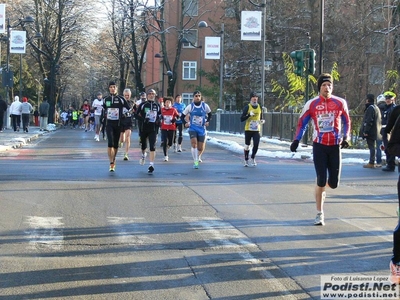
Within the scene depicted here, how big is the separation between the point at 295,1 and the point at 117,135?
3552 centimetres

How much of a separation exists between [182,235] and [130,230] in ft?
2.27

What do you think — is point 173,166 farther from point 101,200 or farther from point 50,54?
point 50,54

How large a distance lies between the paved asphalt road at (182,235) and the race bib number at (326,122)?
1.24 metres

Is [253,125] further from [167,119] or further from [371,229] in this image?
[371,229]

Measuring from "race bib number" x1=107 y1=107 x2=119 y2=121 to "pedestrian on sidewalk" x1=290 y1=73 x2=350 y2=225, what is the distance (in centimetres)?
713

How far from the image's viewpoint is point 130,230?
871cm

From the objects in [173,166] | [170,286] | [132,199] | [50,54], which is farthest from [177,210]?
[50,54]

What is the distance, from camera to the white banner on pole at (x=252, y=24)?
30172 mm

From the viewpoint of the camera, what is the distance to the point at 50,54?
55.3 metres

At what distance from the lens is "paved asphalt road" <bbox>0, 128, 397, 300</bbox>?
20.4 feet

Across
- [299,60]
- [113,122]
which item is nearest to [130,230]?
[113,122]

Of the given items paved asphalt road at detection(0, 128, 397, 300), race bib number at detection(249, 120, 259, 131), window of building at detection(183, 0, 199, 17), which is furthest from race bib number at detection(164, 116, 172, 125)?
window of building at detection(183, 0, 199, 17)

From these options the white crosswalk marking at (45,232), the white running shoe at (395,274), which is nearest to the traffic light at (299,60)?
the white crosswalk marking at (45,232)

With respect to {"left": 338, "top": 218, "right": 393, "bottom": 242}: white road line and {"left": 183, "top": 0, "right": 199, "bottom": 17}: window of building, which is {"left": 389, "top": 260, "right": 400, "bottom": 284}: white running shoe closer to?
{"left": 338, "top": 218, "right": 393, "bottom": 242}: white road line
